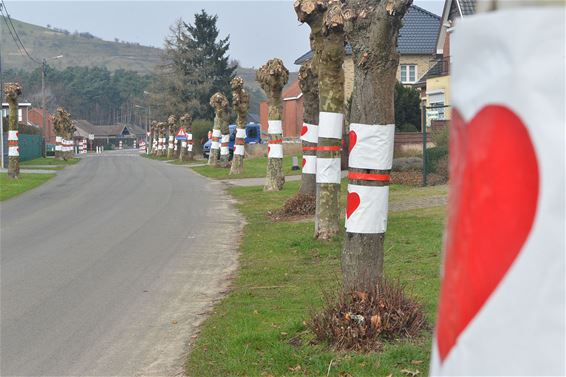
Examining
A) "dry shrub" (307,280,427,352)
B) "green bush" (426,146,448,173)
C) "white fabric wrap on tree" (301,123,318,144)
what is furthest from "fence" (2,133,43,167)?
"dry shrub" (307,280,427,352)

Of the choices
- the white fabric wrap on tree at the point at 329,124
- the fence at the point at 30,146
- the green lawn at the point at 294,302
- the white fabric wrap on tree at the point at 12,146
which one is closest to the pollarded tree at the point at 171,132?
the fence at the point at 30,146

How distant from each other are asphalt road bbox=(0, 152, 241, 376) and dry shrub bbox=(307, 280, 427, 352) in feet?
4.19

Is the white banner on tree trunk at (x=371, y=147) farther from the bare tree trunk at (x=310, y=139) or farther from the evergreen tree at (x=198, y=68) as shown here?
the evergreen tree at (x=198, y=68)

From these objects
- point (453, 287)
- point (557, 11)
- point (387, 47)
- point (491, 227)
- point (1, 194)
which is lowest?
point (1, 194)

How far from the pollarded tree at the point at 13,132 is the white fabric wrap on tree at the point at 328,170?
23924 millimetres

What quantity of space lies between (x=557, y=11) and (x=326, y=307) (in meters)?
5.60

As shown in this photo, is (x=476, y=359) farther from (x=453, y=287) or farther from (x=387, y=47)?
(x=387, y=47)

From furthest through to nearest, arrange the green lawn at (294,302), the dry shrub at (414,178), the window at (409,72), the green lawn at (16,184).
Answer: the window at (409,72) < the green lawn at (16,184) < the dry shrub at (414,178) < the green lawn at (294,302)

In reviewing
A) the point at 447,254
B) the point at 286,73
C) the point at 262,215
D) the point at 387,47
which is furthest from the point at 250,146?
the point at 447,254

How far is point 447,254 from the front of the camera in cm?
157

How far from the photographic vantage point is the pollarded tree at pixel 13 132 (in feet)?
113

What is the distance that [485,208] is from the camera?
4.70ft

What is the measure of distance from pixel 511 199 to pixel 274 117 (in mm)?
24616

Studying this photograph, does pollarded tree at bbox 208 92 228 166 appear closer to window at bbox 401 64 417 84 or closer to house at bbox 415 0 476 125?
house at bbox 415 0 476 125
